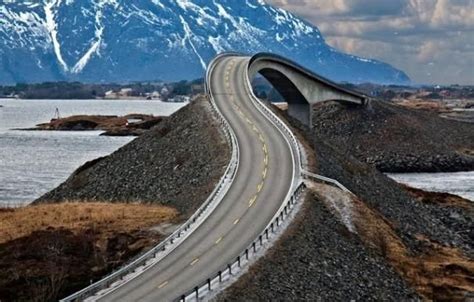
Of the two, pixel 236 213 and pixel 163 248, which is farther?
pixel 236 213

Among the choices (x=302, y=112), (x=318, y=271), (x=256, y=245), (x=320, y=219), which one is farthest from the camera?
(x=302, y=112)

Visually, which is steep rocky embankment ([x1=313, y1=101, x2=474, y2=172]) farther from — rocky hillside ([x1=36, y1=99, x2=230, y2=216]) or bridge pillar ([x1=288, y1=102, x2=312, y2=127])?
rocky hillside ([x1=36, y1=99, x2=230, y2=216])

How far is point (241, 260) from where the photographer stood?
1582 inches

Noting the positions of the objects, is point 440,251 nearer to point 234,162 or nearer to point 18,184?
point 234,162

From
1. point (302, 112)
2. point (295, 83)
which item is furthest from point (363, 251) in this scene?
point (302, 112)

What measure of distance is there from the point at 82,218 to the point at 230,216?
8.68m

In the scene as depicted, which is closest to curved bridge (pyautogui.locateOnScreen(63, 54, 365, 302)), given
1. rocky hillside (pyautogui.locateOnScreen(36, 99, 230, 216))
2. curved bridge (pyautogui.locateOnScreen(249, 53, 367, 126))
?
rocky hillside (pyautogui.locateOnScreen(36, 99, 230, 216))

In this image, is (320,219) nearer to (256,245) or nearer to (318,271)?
(256,245)

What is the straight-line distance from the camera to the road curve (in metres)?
37.3

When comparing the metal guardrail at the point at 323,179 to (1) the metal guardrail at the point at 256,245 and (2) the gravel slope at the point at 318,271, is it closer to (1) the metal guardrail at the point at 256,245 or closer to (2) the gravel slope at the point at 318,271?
(1) the metal guardrail at the point at 256,245

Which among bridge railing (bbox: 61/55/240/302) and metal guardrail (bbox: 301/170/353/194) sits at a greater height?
metal guardrail (bbox: 301/170/353/194)

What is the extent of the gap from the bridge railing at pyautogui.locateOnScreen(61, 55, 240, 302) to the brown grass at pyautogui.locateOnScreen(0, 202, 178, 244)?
246cm

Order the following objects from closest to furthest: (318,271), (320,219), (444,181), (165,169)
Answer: (318,271) < (320,219) < (165,169) < (444,181)

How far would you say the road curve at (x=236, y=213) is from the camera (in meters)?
37.3
